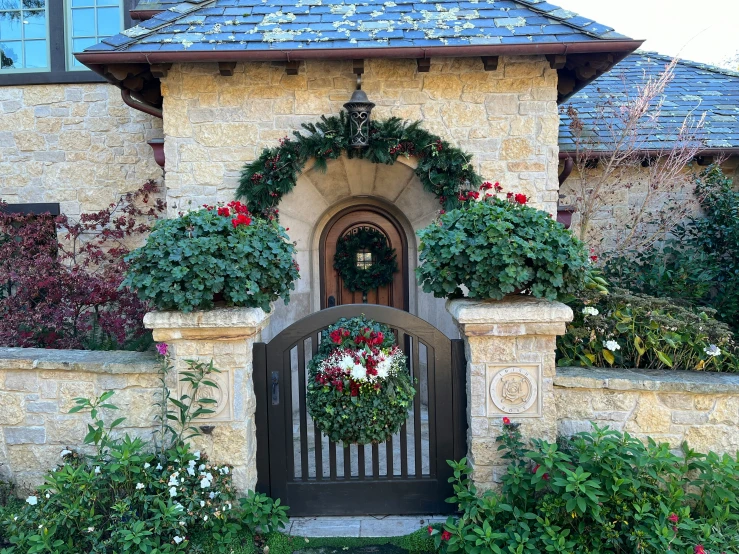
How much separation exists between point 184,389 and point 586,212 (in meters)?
4.58

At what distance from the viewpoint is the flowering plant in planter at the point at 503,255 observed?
3.07m

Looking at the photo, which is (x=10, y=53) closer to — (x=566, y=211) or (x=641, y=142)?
(x=566, y=211)

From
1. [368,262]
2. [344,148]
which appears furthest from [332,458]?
[368,262]

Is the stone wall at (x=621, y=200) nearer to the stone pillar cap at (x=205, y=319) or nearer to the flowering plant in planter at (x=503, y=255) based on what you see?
the flowering plant in planter at (x=503, y=255)

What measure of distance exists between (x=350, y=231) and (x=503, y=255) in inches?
136

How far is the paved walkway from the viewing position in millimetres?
3270

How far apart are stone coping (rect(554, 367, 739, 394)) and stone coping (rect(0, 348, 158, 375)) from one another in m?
2.46

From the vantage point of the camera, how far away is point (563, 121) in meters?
6.45

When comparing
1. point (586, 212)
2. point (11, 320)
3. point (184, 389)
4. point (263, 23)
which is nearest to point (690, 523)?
point (184, 389)

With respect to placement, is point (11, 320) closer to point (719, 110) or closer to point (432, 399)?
point (432, 399)

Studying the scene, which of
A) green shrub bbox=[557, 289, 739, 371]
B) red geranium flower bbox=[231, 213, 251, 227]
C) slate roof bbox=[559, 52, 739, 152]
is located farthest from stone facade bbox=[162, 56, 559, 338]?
red geranium flower bbox=[231, 213, 251, 227]

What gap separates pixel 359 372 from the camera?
3193 millimetres

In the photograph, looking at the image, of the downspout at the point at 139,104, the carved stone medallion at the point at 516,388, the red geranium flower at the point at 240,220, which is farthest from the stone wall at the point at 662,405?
the downspout at the point at 139,104

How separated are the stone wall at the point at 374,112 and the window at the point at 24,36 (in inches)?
98.6
